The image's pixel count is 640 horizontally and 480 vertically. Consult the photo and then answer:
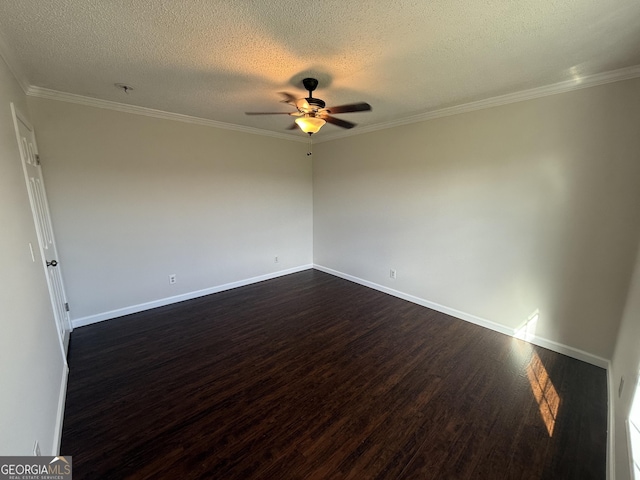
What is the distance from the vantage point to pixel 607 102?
7.09 feet

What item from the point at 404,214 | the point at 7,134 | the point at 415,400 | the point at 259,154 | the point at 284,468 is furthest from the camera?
the point at 259,154

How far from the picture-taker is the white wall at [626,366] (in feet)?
4.46

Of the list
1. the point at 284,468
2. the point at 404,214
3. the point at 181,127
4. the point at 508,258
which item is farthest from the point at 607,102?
the point at 181,127

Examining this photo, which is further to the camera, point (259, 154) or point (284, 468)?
point (259, 154)

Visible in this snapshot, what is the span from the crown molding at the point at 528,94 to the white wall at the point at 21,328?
3.67 metres

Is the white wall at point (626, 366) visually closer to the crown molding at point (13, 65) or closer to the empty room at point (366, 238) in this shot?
the empty room at point (366, 238)

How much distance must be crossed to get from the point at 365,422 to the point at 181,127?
3.80m

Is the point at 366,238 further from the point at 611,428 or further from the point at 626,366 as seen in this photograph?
the point at 611,428

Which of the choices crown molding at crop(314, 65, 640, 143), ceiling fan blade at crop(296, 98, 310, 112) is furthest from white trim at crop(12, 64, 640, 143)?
ceiling fan blade at crop(296, 98, 310, 112)

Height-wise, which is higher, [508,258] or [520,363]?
[508,258]

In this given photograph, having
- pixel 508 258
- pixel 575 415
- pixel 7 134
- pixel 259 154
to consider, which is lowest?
pixel 575 415

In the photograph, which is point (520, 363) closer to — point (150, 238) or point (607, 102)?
point (607, 102)

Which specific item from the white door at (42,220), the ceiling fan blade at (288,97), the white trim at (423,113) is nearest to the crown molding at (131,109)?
the white trim at (423,113)

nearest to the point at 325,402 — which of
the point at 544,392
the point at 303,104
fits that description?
the point at 544,392
